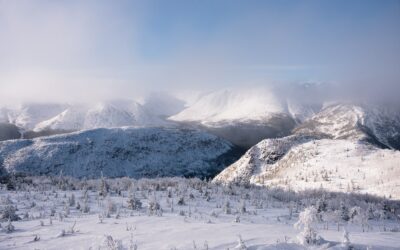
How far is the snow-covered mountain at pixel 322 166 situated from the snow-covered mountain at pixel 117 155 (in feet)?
93.3

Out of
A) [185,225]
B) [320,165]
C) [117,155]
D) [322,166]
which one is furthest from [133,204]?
[117,155]

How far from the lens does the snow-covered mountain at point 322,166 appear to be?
42594 millimetres

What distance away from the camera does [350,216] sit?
16812 millimetres

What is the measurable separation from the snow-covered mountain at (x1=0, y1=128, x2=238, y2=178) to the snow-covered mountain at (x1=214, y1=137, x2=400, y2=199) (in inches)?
1120

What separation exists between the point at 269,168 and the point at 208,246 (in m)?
62.8

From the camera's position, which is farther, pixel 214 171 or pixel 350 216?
pixel 214 171

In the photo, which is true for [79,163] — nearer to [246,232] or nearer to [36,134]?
[246,232]

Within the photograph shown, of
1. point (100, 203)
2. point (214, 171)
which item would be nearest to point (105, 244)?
→ point (100, 203)

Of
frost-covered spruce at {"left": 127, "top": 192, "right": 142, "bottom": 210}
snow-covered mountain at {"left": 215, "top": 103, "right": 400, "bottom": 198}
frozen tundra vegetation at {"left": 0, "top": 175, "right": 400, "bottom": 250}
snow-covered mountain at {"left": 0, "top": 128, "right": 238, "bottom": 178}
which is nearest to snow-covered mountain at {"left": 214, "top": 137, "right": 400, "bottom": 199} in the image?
snow-covered mountain at {"left": 215, "top": 103, "right": 400, "bottom": 198}

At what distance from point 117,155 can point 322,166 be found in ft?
202

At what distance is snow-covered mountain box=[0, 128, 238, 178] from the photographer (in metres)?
95.9

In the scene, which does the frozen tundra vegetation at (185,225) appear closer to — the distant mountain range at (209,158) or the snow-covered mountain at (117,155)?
the distant mountain range at (209,158)

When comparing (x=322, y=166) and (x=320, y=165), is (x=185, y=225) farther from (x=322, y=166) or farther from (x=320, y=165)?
(x=320, y=165)

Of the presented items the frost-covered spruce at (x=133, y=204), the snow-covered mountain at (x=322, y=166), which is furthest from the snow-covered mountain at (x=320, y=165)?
the frost-covered spruce at (x=133, y=204)
